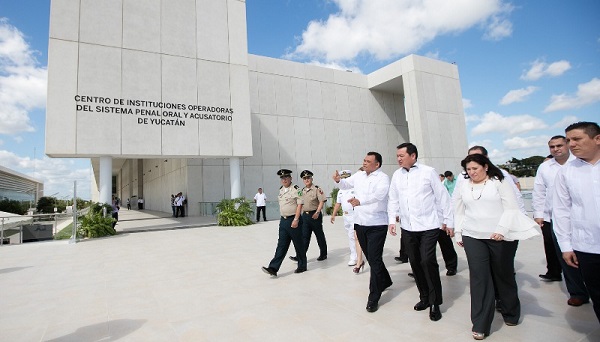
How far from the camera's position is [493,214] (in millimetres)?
3039

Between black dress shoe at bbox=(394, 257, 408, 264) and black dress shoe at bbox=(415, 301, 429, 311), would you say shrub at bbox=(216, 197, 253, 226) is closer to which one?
black dress shoe at bbox=(394, 257, 408, 264)

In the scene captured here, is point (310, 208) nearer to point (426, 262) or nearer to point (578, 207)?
point (426, 262)

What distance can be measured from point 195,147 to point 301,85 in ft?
38.4

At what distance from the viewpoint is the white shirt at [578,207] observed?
7.95 feet

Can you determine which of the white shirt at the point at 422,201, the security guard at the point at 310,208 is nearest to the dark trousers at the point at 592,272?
the white shirt at the point at 422,201

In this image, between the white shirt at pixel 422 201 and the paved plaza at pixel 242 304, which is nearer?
the paved plaza at pixel 242 304

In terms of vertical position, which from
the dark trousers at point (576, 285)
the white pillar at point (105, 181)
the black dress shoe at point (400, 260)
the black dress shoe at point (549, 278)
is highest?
the white pillar at point (105, 181)

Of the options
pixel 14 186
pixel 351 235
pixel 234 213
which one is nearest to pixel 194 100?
pixel 234 213

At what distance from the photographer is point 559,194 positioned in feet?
8.88

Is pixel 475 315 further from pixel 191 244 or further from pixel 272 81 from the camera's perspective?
pixel 272 81

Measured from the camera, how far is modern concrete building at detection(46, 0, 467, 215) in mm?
11531

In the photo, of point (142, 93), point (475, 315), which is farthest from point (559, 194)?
point (142, 93)

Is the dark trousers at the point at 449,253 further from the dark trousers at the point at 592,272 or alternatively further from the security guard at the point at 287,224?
the dark trousers at the point at 592,272

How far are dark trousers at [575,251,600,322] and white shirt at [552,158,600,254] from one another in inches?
1.9
